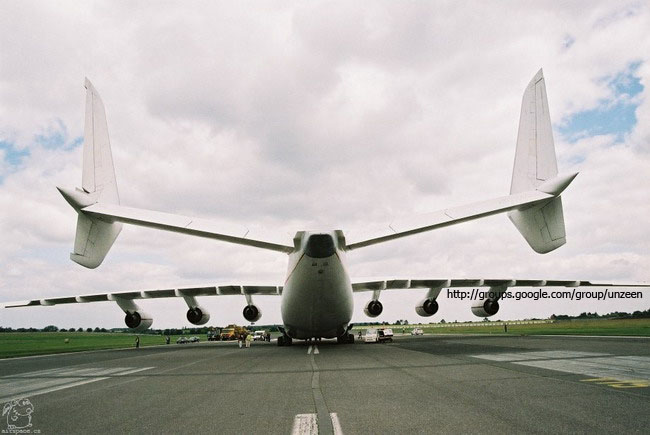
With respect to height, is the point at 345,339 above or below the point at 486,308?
below

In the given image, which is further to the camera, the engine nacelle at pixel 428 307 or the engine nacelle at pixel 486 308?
the engine nacelle at pixel 428 307

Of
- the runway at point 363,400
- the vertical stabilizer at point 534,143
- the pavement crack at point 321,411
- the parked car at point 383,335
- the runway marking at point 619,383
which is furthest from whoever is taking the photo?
the parked car at point 383,335

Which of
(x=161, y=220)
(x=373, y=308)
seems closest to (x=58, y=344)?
(x=373, y=308)

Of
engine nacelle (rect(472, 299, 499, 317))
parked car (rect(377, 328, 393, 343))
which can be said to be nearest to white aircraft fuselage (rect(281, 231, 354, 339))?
parked car (rect(377, 328, 393, 343))

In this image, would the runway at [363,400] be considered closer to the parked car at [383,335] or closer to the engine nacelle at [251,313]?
the engine nacelle at [251,313]

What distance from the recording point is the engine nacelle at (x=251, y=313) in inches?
1212

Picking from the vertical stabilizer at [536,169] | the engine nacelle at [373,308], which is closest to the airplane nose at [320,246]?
the vertical stabilizer at [536,169]

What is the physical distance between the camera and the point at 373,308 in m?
30.3

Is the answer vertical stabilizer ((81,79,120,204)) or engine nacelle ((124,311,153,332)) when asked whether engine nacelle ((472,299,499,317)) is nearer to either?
engine nacelle ((124,311,153,332))

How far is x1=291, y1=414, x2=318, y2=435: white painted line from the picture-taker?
5084mm

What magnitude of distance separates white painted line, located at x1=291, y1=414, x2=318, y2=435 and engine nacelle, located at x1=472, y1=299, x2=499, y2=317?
25612mm

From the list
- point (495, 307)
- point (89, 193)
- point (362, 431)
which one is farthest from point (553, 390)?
point (495, 307)

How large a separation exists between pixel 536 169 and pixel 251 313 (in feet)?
72.2

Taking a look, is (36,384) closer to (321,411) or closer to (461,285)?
(321,411)
